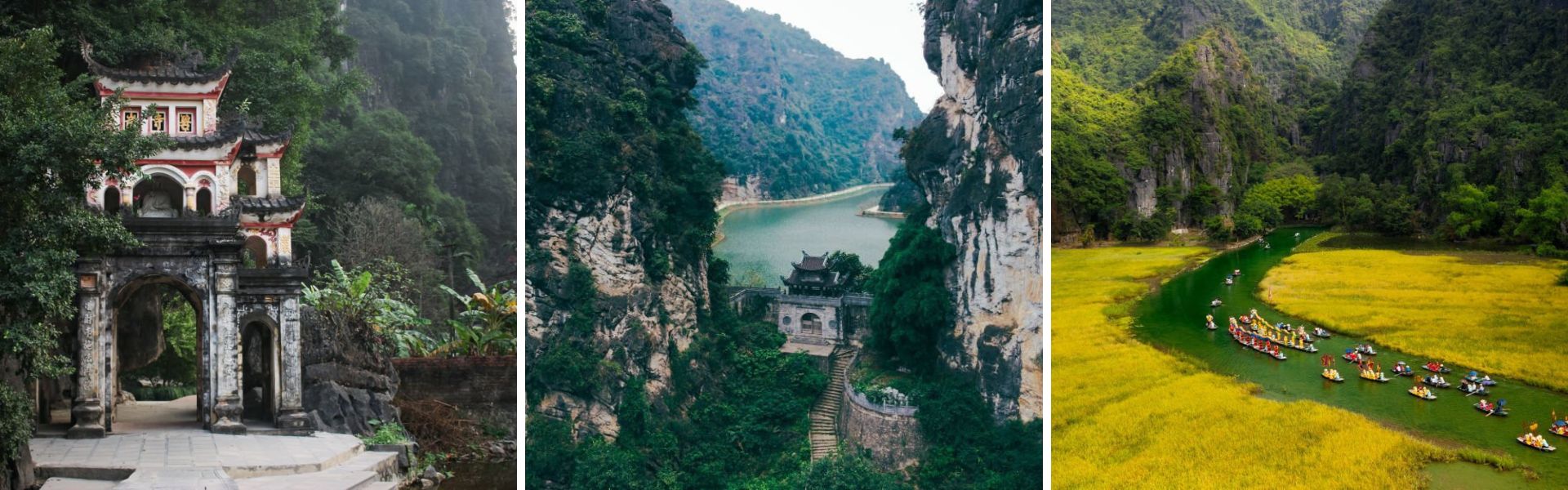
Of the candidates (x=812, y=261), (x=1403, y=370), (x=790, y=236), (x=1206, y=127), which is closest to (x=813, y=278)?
(x=812, y=261)

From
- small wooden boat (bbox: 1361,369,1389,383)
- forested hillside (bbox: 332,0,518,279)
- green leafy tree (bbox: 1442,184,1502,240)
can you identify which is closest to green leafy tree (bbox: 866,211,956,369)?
small wooden boat (bbox: 1361,369,1389,383)

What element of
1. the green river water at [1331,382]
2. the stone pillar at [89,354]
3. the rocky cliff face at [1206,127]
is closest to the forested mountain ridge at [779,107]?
the rocky cliff face at [1206,127]

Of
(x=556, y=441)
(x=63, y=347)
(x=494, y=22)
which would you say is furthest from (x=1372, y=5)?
(x=494, y=22)

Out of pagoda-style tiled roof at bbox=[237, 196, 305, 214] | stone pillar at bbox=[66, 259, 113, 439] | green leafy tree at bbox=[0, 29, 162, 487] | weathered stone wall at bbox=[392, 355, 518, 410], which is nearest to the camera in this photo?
green leafy tree at bbox=[0, 29, 162, 487]

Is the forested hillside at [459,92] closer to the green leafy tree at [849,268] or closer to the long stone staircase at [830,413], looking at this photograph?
the green leafy tree at [849,268]

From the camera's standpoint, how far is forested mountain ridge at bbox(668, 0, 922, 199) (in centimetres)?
1195

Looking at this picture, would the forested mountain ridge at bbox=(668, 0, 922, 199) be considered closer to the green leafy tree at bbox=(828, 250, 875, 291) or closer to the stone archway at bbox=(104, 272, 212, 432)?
the green leafy tree at bbox=(828, 250, 875, 291)

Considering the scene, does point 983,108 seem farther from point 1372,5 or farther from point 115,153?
point 115,153

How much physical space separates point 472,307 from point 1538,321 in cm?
948

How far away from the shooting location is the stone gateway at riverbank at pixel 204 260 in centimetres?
820

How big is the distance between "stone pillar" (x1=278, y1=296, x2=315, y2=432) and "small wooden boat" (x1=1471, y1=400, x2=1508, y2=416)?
8118 mm

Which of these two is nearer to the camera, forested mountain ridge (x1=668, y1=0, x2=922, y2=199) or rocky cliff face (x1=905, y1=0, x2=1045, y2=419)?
rocky cliff face (x1=905, y1=0, x2=1045, y2=419)

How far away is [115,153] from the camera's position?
23.2 feet

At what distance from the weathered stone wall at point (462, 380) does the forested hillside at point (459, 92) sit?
7.99 m
